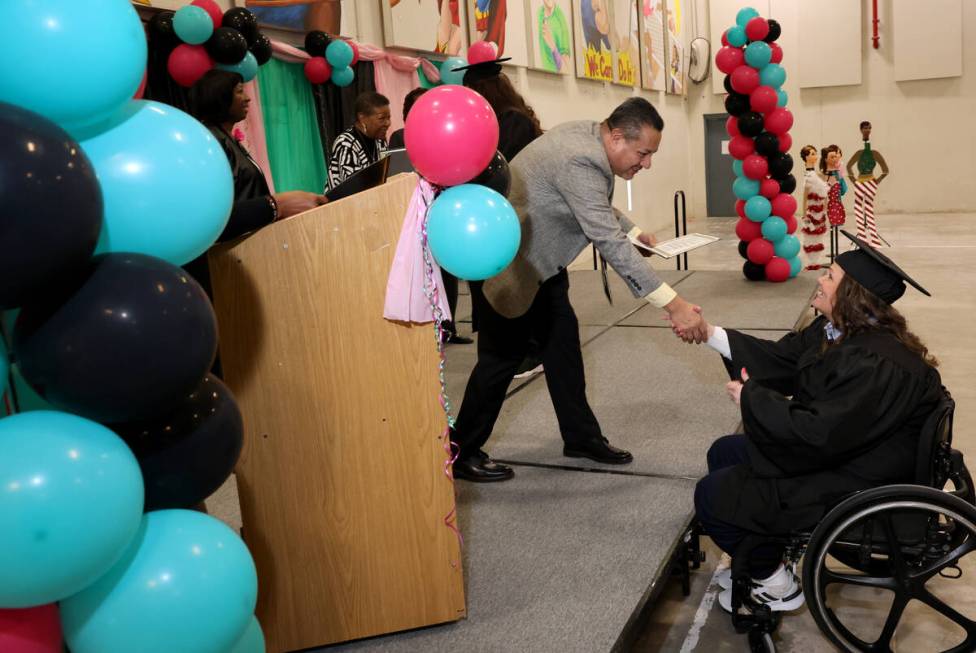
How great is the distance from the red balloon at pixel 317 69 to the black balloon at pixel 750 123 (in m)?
3.17

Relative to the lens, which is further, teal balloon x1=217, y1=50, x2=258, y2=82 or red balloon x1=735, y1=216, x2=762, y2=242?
red balloon x1=735, y1=216, x2=762, y2=242

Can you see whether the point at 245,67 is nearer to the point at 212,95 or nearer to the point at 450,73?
the point at 212,95

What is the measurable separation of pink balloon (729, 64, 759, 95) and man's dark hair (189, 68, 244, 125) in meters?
4.55

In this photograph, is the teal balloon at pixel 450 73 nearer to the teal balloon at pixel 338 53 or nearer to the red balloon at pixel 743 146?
the teal balloon at pixel 338 53

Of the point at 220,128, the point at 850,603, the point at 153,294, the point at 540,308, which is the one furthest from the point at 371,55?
the point at 153,294

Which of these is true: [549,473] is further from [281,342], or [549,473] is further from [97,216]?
[97,216]

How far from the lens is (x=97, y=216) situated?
1.09m

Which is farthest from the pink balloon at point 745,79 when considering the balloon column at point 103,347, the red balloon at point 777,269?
the balloon column at point 103,347

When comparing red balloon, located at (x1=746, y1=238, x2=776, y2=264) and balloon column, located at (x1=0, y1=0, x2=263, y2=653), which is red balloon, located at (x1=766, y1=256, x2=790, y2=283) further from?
balloon column, located at (x1=0, y1=0, x2=263, y2=653)

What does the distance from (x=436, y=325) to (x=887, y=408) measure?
43.5 inches

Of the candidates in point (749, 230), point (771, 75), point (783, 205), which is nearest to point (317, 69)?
point (771, 75)

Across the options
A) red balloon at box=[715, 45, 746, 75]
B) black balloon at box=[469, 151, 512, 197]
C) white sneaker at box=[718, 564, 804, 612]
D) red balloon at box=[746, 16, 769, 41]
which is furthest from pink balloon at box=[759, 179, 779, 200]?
black balloon at box=[469, 151, 512, 197]

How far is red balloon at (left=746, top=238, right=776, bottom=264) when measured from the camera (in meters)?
6.57

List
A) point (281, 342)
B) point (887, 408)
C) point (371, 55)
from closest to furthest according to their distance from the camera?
point (281, 342) < point (887, 408) < point (371, 55)
